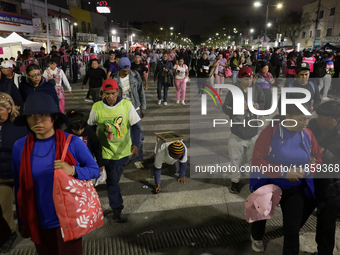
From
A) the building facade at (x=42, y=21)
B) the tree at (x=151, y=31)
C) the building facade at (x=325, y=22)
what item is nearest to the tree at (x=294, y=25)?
the building facade at (x=325, y=22)

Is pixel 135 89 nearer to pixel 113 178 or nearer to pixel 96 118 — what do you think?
pixel 96 118

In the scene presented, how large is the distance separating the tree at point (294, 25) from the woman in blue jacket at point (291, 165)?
67227mm

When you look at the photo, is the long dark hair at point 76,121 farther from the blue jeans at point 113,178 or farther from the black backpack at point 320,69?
the black backpack at point 320,69

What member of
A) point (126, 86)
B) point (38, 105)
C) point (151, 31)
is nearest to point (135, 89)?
point (126, 86)

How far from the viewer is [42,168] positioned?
2.12m

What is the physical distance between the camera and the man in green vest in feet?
11.6

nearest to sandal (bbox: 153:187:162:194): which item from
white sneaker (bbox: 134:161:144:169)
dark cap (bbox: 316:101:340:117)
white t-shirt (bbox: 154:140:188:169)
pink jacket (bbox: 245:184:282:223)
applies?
white t-shirt (bbox: 154:140:188:169)

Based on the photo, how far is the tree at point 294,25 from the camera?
60094mm

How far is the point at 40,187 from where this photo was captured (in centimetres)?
215

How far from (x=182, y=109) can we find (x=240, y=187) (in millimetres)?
6004

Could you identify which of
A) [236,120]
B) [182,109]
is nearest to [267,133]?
[236,120]

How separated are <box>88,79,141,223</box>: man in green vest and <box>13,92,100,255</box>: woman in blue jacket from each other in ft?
4.11

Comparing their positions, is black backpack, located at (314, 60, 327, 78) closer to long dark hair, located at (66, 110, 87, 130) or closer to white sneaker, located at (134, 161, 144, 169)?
white sneaker, located at (134, 161, 144, 169)

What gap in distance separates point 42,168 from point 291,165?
2.37 m
